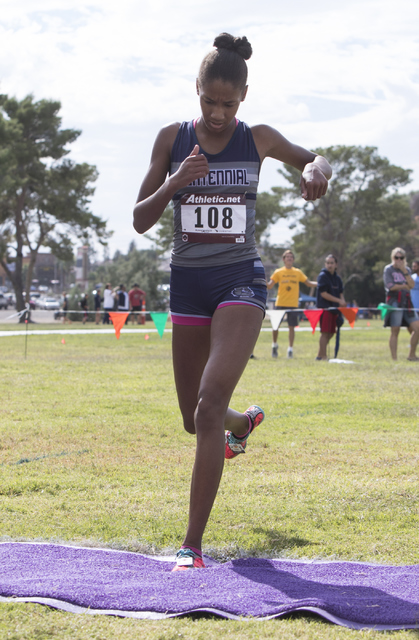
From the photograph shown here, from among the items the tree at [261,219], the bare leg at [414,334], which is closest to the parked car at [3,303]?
the tree at [261,219]

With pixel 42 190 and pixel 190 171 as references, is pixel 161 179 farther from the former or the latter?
pixel 42 190

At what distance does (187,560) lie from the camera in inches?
115

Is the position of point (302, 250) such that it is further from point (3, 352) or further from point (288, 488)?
point (288, 488)

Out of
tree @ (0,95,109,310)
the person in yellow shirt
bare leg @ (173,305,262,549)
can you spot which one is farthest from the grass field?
tree @ (0,95,109,310)

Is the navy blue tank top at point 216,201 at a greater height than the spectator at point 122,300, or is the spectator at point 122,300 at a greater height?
the navy blue tank top at point 216,201

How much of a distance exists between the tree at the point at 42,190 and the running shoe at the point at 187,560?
37.1 meters

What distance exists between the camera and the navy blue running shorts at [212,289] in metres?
3.33

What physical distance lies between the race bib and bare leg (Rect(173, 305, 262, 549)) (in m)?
0.34

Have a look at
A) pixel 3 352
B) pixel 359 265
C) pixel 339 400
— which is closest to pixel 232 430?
pixel 339 400

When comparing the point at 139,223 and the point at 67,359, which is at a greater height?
the point at 139,223

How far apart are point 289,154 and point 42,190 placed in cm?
3928

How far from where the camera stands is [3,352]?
51.0 feet

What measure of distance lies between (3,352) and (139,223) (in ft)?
42.5

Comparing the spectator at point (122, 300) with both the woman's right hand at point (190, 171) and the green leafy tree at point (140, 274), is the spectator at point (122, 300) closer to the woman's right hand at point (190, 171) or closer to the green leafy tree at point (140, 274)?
the woman's right hand at point (190, 171)
